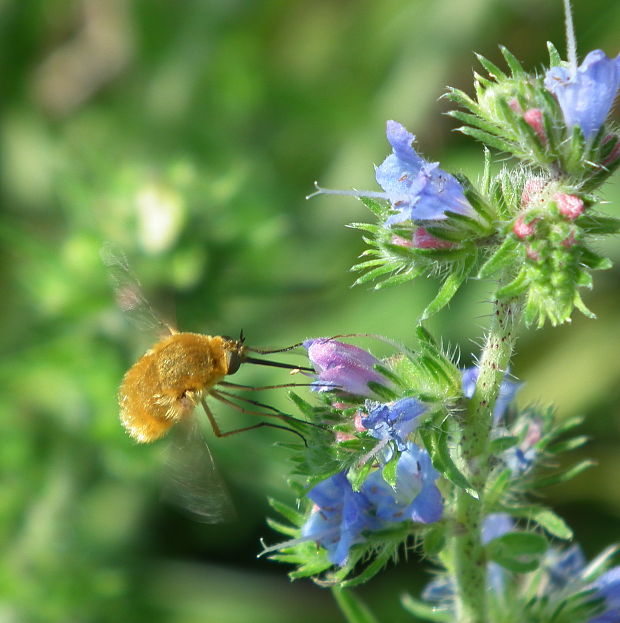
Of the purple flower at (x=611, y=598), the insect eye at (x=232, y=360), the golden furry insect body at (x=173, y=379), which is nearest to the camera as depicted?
the purple flower at (x=611, y=598)

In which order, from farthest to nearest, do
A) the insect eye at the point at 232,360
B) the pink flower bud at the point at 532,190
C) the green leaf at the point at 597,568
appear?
1. the insect eye at the point at 232,360
2. the green leaf at the point at 597,568
3. the pink flower bud at the point at 532,190

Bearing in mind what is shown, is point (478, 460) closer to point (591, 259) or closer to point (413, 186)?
point (591, 259)

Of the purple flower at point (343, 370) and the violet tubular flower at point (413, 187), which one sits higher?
the violet tubular flower at point (413, 187)

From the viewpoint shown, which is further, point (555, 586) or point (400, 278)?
point (555, 586)

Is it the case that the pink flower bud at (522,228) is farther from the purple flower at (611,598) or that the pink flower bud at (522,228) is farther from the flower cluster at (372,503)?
the purple flower at (611,598)

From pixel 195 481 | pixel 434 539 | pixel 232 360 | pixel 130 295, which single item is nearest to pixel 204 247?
pixel 130 295

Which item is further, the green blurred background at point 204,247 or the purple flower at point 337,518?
the green blurred background at point 204,247

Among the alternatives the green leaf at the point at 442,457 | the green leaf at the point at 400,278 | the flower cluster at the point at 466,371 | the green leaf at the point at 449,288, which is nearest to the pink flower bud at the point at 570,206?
the flower cluster at the point at 466,371

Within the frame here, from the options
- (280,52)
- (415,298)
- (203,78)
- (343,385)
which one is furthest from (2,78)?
(343,385)
